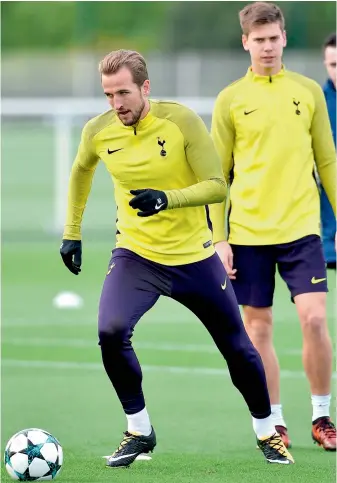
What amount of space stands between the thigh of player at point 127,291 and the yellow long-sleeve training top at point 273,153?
3.10ft

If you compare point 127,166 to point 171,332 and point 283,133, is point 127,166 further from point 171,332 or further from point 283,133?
point 171,332

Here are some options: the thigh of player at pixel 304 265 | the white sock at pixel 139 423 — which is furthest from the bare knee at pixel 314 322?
the white sock at pixel 139 423

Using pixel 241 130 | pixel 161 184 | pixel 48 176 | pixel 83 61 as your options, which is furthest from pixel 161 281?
pixel 83 61

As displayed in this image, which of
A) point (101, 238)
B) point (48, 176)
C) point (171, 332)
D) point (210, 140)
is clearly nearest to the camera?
point (210, 140)

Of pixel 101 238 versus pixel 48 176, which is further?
pixel 48 176

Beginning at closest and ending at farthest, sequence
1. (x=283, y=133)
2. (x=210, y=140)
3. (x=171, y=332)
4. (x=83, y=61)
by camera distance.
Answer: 1. (x=210, y=140)
2. (x=283, y=133)
3. (x=171, y=332)
4. (x=83, y=61)

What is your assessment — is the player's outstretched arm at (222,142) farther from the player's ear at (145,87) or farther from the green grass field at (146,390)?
the green grass field at (146,390)

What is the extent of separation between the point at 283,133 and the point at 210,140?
94 cm

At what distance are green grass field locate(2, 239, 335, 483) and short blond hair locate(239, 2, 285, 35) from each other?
2538 mm

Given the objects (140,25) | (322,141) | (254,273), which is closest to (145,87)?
(322,141)

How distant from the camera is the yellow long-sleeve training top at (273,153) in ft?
24.9

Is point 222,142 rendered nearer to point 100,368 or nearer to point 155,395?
point 155,395

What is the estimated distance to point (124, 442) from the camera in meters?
6.95

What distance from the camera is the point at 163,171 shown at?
6754mm
